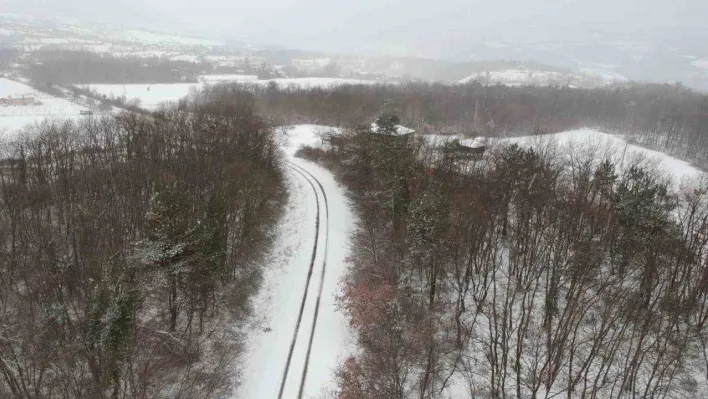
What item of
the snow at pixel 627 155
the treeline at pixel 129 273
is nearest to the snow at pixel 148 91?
the treeline at pixel 129 273

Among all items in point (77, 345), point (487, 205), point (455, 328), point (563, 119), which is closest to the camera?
point (77, 345)

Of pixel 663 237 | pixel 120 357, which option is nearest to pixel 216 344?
pixel 120 357

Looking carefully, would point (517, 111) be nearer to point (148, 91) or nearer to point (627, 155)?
point (627, 155)

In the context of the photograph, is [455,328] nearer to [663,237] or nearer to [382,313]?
[382,313]

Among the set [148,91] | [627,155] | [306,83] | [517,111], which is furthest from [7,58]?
[627,155]

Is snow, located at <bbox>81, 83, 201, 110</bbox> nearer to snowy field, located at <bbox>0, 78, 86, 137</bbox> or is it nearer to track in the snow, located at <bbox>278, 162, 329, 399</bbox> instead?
snowy field, located at <bbox>0, 78, 86, 137</bbox>

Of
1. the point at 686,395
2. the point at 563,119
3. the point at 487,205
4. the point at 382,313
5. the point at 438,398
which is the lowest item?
the point at 438,398
